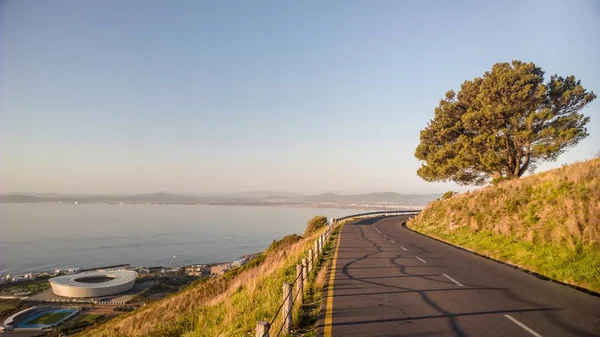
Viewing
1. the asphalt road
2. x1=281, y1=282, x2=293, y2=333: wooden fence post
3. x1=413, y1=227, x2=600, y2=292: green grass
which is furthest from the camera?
x1=413, y1=227, x2=600, y2=292: green grass

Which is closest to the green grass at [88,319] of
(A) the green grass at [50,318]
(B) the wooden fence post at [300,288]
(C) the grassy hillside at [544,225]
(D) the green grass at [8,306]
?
(A) the green grass at [50,318]

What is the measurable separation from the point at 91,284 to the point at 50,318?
12.9m

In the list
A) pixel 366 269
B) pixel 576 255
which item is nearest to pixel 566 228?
pixel 576 255

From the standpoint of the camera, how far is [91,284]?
5247 centimetres

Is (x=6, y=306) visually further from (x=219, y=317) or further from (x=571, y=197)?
(x=571, y=197)

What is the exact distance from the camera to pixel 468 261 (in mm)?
14094

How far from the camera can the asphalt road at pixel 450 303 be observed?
20.1 feet

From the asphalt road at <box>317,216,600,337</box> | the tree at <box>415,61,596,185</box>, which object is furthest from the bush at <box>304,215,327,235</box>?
the asphalt road at <box>317,216,600,337</box>

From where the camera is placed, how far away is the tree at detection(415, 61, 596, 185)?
90.7 ft

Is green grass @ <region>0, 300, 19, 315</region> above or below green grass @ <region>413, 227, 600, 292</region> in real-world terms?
below

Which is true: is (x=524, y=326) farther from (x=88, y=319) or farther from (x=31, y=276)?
(x=31, y=276)

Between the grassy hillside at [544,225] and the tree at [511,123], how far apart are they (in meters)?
7.73

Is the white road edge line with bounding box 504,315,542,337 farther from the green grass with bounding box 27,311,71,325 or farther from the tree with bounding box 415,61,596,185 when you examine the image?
the green grass with bounding box 27,311,71,325

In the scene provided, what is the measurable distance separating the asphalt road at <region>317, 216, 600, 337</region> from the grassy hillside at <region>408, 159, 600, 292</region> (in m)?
1.17
